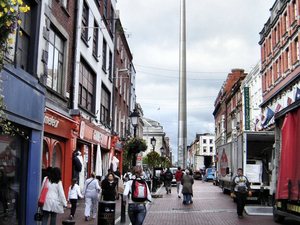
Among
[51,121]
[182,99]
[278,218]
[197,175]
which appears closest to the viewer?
[278,218]

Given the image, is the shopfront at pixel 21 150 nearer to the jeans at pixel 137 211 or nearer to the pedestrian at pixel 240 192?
the jeans at pixel 137 211

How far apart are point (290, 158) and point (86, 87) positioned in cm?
1331

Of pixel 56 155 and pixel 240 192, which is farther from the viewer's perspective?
pixel 56 155

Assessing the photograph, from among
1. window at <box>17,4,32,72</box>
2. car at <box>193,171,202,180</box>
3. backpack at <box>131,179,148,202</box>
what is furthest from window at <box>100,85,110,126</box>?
car at <box>193,171,202,180</box>

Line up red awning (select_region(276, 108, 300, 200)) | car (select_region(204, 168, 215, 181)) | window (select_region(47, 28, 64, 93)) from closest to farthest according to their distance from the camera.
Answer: red awning (select_region(276, 108, 300, 200)) → window (select_region(47, 28, 64, 93)) → car (select_region(204, 168, 215, 181))

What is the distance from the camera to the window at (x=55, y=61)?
16859mm

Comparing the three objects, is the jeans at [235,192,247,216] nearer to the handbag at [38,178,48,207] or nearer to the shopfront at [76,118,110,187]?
the shopfront at [76,118,110,187]

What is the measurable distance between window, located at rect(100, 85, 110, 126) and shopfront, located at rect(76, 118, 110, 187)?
103cm

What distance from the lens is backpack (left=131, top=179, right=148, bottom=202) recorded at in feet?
33.6

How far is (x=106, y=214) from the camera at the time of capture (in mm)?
10984

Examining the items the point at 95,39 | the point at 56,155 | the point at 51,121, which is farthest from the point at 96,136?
the point at 51,121

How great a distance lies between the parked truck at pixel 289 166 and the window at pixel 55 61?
8.19 m

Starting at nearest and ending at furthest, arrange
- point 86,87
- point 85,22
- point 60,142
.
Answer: point 60,142
point 85,22
point 86,87

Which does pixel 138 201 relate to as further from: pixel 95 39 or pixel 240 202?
pixel 95 39
